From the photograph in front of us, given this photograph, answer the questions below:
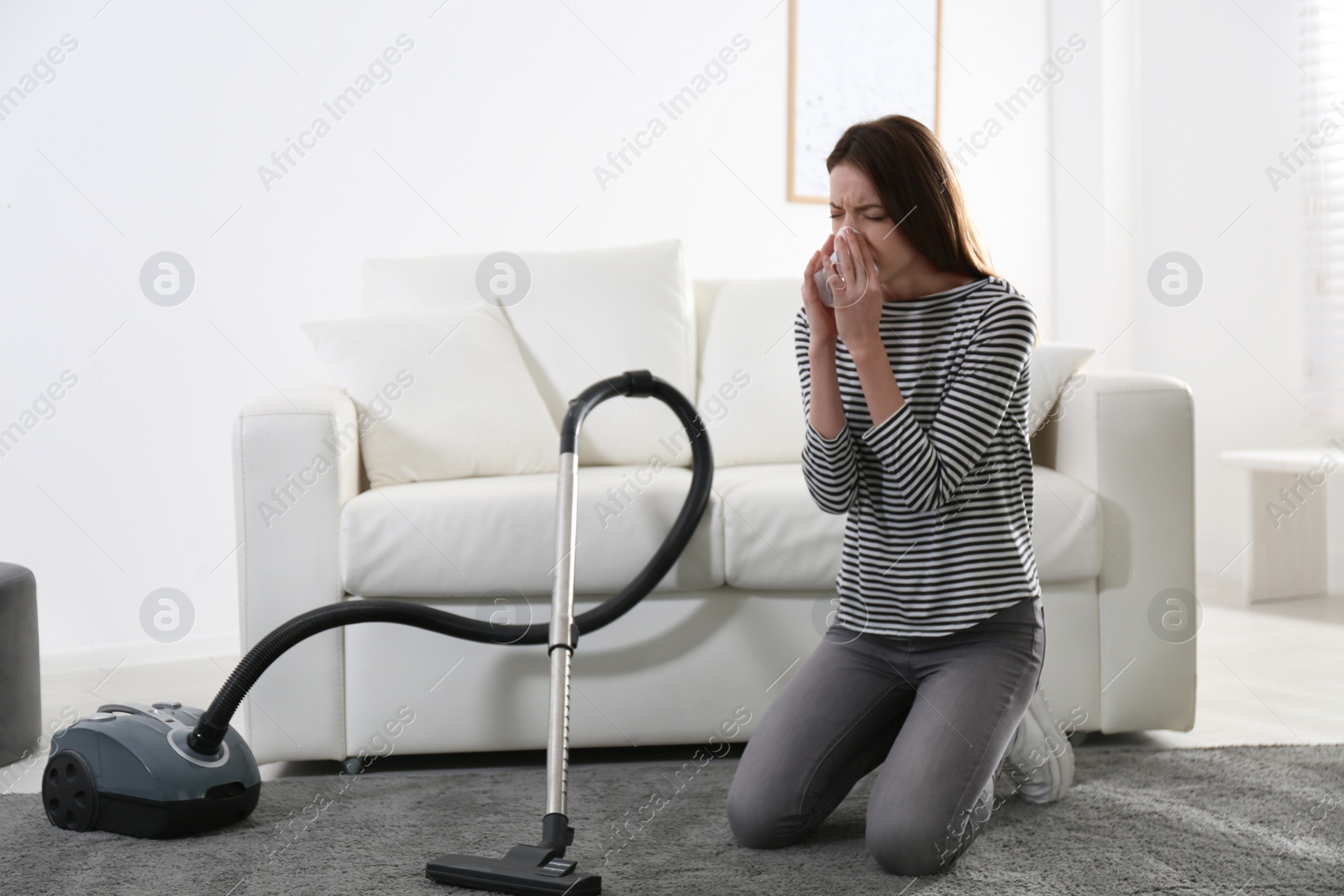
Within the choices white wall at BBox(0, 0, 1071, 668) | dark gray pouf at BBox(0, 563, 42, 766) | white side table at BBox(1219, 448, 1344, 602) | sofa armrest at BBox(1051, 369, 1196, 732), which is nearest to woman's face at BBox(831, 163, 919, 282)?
sofa armrest at BBox(1051, 369, 1196, 732)

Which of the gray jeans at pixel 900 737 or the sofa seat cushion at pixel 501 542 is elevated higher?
the sofa seat cushion at pixel 501 542

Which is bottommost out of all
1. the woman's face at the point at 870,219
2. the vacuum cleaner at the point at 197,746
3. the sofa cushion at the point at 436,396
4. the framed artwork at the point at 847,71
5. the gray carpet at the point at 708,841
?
the gray carpet at the point at 708,841

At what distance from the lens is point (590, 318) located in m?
2.59

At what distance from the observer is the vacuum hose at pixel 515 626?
5.59 ft

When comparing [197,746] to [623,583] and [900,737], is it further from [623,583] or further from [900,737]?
[900,737]

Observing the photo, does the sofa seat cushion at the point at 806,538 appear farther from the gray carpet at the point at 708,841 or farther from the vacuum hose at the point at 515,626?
the gray carpet at the point at 708,841

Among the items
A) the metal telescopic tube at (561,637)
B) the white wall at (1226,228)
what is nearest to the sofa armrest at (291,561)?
the metal telescopic tube at (561,637)

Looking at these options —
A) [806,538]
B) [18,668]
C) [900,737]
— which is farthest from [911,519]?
[18,668]

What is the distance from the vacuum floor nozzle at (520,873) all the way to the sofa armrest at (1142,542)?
1.09 m

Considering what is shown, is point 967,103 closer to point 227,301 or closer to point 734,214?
point 734,214

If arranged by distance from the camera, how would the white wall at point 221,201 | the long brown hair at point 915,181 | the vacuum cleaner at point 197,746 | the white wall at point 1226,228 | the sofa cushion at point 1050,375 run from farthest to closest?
the white wall at point 1226,228, the white wall at point 221,201, the sofa cushion at point 1050,375, the vacuum cleaner at point 197,746, the long brown hair at point 915,181

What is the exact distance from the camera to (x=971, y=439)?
1522 mm

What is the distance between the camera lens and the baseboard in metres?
2.85

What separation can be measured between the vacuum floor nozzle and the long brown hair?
37.4 inches
